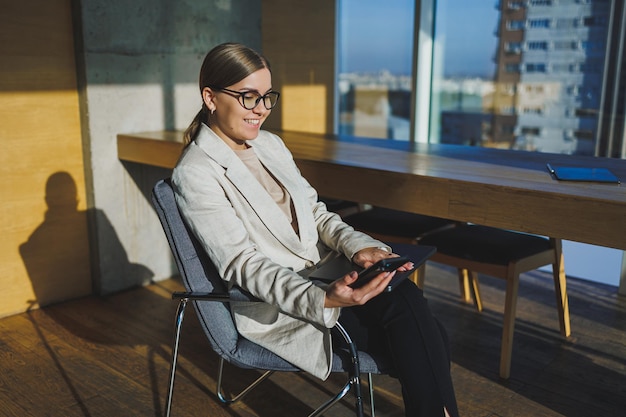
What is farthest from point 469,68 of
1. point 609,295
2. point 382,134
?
point 609,295

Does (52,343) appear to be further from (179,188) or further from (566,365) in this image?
(566,365)

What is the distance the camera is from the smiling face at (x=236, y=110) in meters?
1.91

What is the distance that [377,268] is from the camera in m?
1.61

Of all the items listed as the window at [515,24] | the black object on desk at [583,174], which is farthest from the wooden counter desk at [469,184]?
the window at [515,24]

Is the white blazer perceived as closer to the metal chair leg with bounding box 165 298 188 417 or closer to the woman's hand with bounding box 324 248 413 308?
the woman's hand with bounding box 324 248 413 308

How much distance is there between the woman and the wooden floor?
24.1 inches

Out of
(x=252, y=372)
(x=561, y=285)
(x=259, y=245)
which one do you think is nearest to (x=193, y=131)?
(x=259, y=245)

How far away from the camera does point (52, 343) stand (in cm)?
289

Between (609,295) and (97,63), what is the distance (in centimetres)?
277

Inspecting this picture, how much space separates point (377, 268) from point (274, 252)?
44 cm

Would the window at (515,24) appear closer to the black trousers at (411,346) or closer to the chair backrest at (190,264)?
the black trousers at (411,346)

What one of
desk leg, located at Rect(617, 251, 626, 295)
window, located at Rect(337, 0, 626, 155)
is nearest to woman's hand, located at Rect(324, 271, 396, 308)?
desk leg, located at Rect(617, 251, 626, 295)

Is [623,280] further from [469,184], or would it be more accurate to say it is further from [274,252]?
[274,252]

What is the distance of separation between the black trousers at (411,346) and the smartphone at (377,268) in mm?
187
